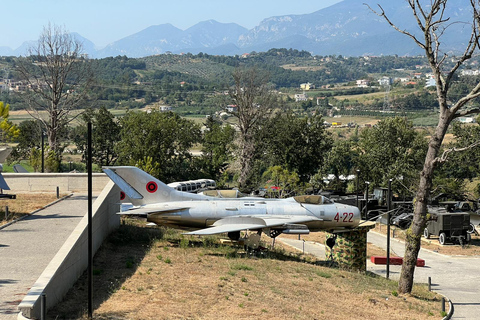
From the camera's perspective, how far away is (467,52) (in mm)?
20875

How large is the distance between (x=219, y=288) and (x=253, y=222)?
739 centimetres

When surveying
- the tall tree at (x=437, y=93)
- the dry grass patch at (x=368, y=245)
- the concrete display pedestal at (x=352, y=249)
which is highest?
the tall tree at (x=437, y=93)

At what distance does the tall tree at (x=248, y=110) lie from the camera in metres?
69.6

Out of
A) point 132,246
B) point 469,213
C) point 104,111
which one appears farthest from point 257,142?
point 132,246

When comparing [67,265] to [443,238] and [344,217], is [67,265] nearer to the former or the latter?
[344,217]

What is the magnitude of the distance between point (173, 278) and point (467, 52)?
13146 mm

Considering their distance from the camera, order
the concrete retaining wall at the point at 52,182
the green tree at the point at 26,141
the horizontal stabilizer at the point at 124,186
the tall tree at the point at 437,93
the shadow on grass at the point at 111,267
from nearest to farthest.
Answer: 1. the shadow on grass at the point at 111,267
2. the tall tree at the point at 437,93
3. the horizontal stabilizer at the point at 124,186
4. the concrete retaining wall at the point at 52,182
5. the green tree at the point at 26,141

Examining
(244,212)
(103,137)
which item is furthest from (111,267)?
(103,137)

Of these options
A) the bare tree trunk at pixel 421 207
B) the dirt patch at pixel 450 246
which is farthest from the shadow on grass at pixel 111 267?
the dirt patch at pixel 450 246

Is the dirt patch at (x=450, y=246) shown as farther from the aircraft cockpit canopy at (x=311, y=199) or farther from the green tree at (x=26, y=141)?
the green tree at (x=26, y=141)

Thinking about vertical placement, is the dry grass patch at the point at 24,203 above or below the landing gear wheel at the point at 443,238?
above

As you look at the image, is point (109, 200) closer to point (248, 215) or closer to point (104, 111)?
point (248, 215)

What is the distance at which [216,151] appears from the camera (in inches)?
2913

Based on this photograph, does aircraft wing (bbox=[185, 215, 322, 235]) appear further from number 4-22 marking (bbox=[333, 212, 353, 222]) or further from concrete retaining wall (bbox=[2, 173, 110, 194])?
concrete retaining wall (bbox=[2, 173, 110, 194])
